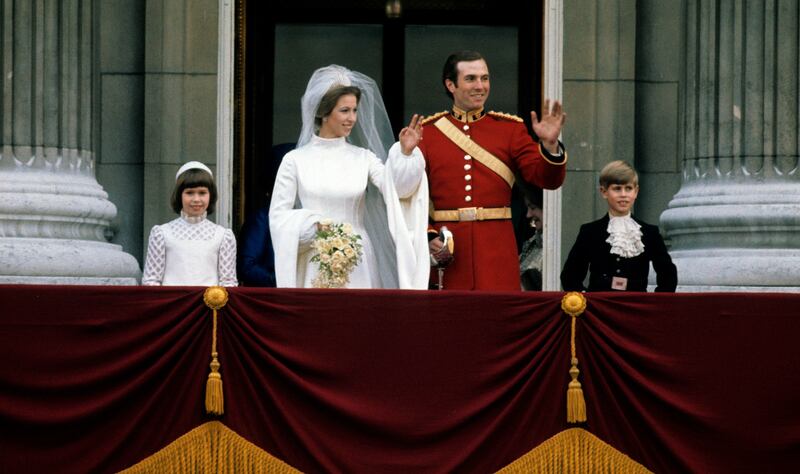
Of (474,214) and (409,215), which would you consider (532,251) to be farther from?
(409,215)

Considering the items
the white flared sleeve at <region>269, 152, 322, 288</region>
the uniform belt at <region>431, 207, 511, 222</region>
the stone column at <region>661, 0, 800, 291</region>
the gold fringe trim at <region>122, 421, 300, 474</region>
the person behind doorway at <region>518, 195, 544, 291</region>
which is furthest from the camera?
the person behind doorway at <region>518, 195, 544, 291</region>

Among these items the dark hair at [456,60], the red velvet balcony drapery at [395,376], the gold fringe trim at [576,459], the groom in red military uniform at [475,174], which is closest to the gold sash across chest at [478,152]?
the groom in red military uniform at [475,174]

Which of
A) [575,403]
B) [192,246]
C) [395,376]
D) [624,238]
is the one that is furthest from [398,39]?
[575,403]

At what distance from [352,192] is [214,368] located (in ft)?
5.58

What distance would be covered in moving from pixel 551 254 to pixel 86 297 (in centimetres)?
435

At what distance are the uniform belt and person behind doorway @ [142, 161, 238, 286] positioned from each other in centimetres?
121

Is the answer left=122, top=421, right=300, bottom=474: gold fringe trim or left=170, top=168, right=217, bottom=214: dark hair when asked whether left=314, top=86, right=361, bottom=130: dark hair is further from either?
left=122, top=421, right=300, bottom=474: gold fringe trim

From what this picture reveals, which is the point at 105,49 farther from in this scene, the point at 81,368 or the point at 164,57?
the point at 81,368

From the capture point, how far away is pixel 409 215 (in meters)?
A: 9.50

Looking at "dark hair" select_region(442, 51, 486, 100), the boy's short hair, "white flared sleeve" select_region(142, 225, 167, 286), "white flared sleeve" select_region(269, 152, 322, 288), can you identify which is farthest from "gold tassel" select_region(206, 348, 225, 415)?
the boy's short hair

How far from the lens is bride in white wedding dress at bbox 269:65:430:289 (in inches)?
369

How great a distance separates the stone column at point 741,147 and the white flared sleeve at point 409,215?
6.96 ft

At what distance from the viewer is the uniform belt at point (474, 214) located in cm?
A: 969

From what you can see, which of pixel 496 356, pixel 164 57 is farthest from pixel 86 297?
pixel 164 57
